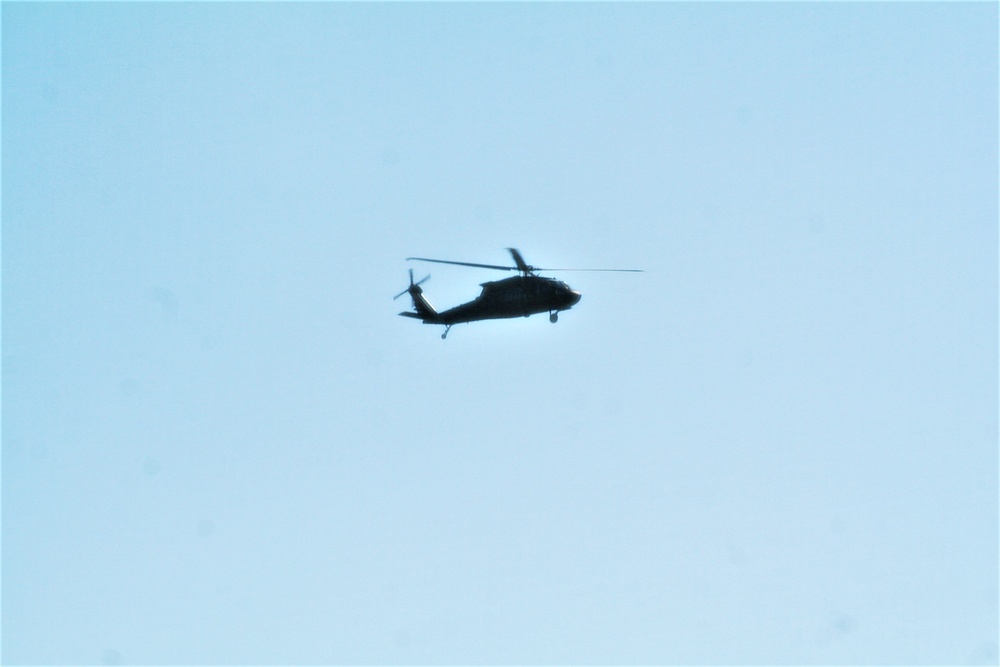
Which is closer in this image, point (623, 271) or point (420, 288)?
point (623, 271)

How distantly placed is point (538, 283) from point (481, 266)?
345 cm

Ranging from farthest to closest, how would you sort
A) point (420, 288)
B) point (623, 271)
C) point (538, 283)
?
point (420, 288), point (538, 283), point (623, 271)

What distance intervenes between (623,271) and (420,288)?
12.4 m

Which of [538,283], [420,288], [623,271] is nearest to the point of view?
[623,271]

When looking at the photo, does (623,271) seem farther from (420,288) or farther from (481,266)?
(420,288)

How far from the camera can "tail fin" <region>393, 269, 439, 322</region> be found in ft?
188

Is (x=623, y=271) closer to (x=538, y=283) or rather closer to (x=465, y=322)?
(x=538, y=283)

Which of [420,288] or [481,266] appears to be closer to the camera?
[481,266]

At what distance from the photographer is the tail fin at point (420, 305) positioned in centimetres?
5731

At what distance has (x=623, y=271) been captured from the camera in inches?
1966

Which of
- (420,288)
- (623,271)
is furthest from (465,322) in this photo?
(623,271)

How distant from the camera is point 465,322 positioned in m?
56.3

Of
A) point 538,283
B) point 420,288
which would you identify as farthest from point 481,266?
point 420,288

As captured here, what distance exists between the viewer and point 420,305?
58.1 m
